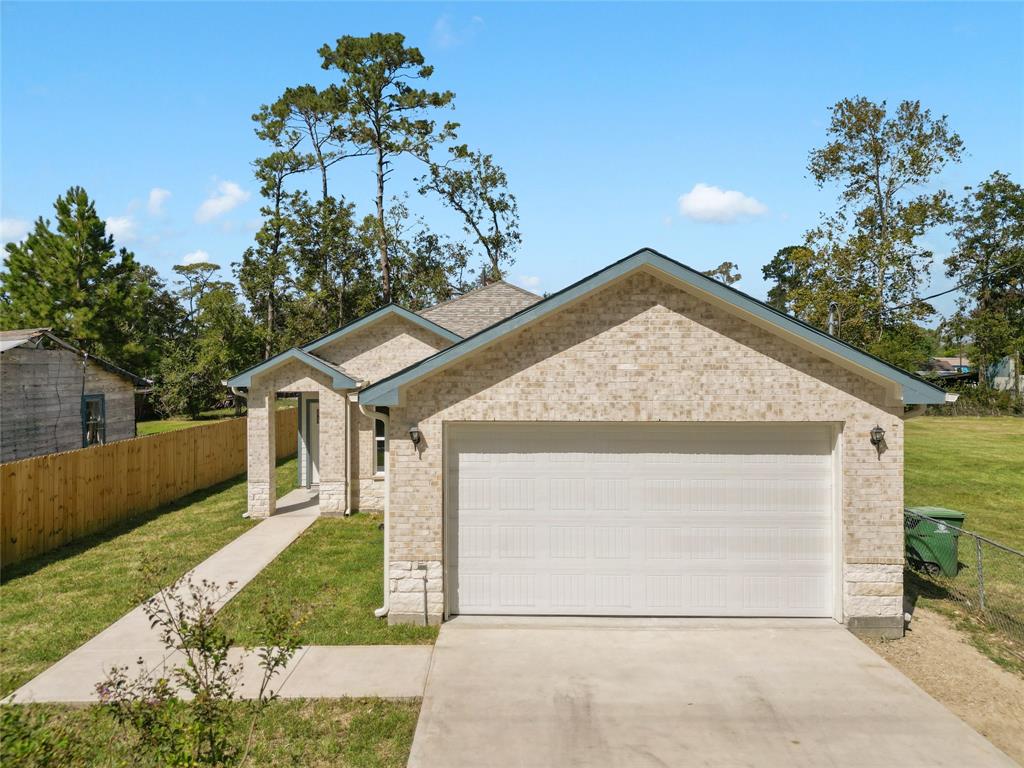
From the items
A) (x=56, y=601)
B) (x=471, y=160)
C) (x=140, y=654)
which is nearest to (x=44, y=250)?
(x=471, y=160)

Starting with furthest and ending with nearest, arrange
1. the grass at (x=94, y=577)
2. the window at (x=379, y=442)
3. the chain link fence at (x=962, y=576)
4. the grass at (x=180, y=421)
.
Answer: the grass at (x=180, y=421)
the window at (x=379, y=442)
the chain link fence at (x=962, y=576)
the grass at (x=94, y=577)


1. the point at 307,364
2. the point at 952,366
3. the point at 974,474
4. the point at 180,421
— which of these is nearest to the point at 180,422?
the point at 180,421

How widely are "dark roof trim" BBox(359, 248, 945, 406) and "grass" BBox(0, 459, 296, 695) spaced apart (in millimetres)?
3708

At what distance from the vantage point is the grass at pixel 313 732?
5973 millimetres

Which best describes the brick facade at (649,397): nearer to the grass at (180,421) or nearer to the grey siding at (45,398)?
the grey siding at (45,398)

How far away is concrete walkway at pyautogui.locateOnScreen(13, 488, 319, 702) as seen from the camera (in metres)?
7.31

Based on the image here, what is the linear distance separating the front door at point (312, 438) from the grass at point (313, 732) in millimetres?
13693

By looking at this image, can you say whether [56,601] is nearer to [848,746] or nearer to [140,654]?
[140,654]

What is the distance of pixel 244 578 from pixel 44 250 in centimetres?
3754

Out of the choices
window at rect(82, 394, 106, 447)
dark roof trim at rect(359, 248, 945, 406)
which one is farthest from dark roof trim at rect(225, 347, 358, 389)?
window at rect(82, 394, 106, 447)

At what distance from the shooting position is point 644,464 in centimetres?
935

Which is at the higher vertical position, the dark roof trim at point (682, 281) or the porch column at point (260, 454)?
the dark roof trim at point (682, 281)

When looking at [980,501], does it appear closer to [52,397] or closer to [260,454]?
[260,454]

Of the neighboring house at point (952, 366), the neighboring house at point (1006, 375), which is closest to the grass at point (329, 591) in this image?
the neighboring house at point (1006, 375)
